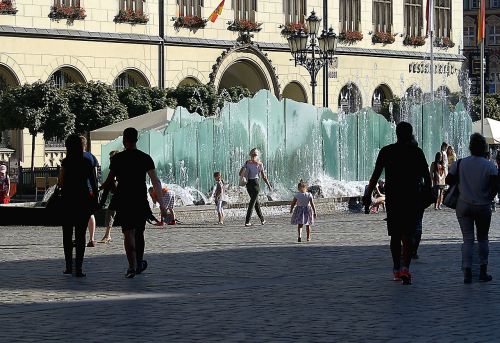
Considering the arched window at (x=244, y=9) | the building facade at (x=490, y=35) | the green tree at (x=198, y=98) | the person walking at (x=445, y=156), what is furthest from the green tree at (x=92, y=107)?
the building facade at (x=490, y=35)

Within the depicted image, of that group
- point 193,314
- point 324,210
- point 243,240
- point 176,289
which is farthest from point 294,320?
point 324,210

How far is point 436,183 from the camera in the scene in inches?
1474

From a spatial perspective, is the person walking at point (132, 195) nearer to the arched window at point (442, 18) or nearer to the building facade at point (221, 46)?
the building facade at point (221, 46)

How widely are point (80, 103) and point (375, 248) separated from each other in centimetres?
2333

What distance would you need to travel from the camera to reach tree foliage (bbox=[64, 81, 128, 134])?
4509 centimetres

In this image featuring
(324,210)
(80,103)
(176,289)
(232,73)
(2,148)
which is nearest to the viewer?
(176,289)

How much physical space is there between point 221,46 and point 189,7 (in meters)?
1.96

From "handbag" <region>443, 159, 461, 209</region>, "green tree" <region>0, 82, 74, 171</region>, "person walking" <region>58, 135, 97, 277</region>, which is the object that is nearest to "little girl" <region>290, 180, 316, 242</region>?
"person walking" <region>58, 135, 97, 277</region>

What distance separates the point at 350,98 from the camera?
64.0 m

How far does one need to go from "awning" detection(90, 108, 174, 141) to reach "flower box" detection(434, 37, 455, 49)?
101 ft

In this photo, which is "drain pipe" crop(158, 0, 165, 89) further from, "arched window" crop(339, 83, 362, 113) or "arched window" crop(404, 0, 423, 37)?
"arched window" crop(404, 0, 423, 37)

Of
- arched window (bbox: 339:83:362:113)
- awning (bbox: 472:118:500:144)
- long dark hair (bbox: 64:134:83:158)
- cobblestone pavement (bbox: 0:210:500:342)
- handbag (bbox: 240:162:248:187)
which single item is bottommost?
cobblestone pavement (bbox: 0:210:500:342)

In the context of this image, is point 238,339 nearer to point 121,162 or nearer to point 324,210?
point 121,162

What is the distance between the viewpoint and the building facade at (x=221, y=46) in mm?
49031
